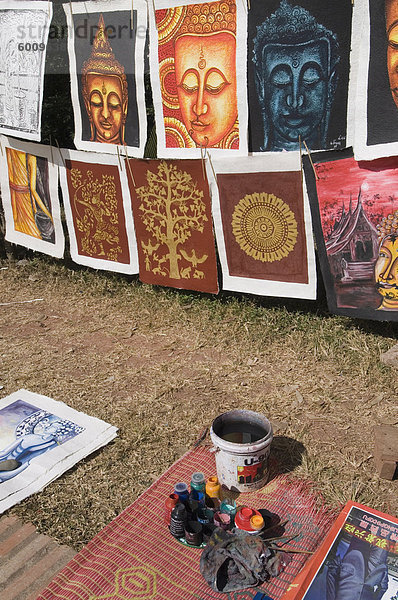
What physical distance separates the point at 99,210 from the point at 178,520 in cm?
208

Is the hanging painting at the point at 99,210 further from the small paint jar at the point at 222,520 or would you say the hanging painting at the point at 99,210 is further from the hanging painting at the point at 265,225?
the small paint jar at the point at 222,520

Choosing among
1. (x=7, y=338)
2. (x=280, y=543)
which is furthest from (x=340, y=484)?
(x=7, y=338)

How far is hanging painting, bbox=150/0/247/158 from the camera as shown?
2.45 m

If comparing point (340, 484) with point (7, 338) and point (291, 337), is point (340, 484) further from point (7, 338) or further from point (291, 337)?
point (7, 338)

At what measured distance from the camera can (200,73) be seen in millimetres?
2572

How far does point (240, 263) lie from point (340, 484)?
1294mm

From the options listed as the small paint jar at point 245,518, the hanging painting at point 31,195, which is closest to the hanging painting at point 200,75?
the hanging painting at point 31,195

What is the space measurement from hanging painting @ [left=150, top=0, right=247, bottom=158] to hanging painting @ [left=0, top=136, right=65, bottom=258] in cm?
99

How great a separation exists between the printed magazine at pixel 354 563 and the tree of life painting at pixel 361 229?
1096 millimetres

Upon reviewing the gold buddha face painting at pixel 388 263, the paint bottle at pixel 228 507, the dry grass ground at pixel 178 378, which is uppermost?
the gold buddha face painting at pixel 388 263

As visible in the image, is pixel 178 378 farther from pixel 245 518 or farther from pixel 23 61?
pixel 23 61

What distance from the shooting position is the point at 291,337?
115 inches

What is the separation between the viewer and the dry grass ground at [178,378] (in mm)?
1978

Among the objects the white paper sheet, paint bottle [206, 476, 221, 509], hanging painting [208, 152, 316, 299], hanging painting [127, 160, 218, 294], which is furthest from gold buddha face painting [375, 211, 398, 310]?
the white paper sheet
